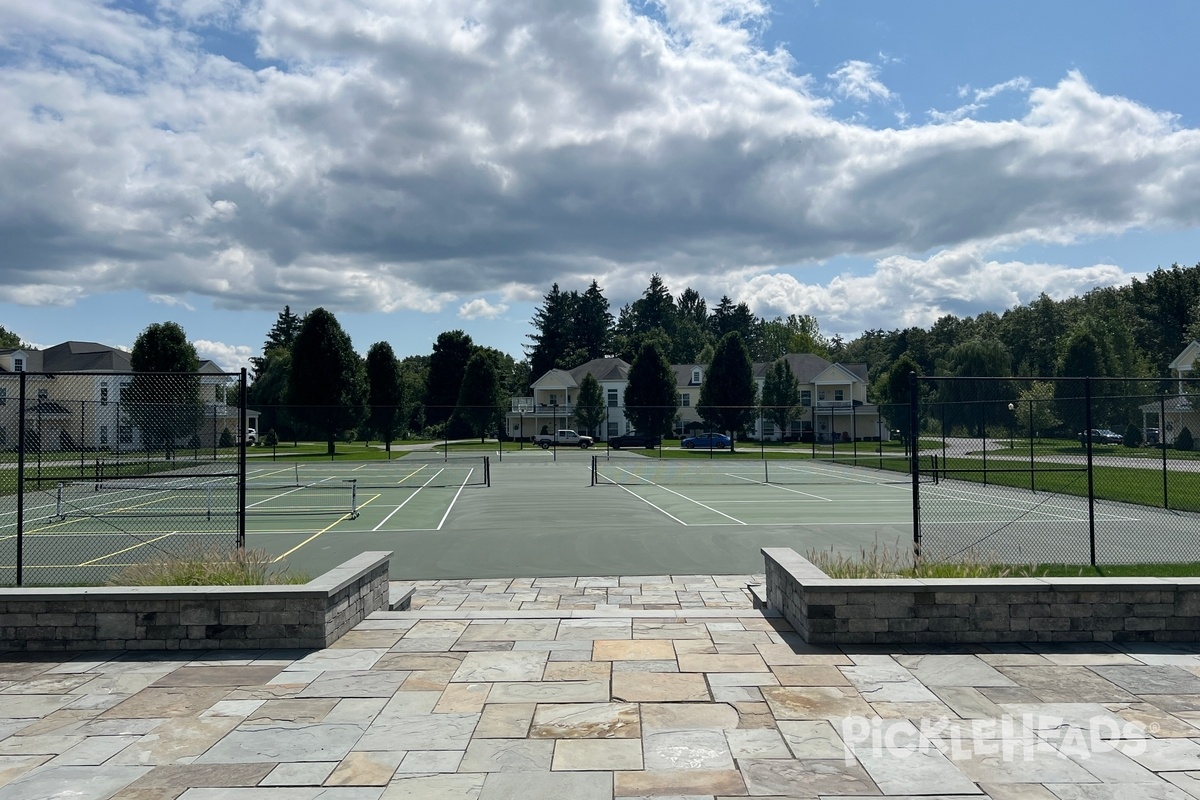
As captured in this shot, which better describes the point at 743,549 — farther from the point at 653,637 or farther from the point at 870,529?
the point at 653,637

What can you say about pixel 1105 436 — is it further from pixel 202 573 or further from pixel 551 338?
pixel 551 338

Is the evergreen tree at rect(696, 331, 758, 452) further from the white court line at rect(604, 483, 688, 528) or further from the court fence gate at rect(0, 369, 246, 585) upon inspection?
the court fence gate at rect(0, 369, 246, 585)

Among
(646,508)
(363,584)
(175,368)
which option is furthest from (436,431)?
(363,584)

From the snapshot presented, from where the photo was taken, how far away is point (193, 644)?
24.1ft

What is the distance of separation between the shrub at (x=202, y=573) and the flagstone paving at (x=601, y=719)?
958 millimetres

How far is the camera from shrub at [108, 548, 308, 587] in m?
8.09

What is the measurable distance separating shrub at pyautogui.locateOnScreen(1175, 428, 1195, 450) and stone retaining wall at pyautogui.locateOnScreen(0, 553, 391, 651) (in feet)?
46.3

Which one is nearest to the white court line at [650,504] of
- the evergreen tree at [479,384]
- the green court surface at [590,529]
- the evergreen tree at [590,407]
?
the green court surface at [590,529]

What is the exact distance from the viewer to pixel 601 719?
555 cm

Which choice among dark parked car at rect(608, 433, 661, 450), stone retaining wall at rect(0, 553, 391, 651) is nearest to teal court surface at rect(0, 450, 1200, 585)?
stone retaining wall at rect(0, 553, 391, 651)

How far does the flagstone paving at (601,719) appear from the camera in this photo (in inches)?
179

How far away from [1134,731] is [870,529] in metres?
11.9

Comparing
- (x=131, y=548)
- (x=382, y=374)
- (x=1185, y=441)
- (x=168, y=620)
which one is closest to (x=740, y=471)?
(x=1185, y=441)

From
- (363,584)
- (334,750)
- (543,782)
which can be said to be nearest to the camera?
(543,782)
